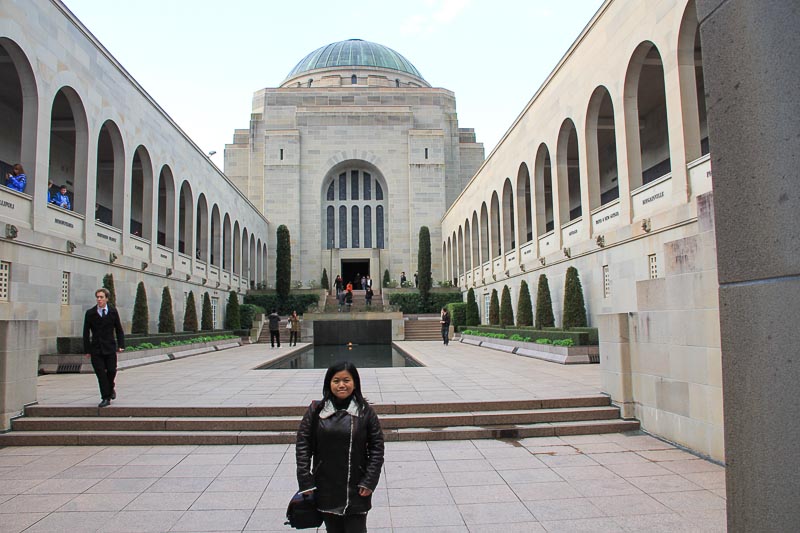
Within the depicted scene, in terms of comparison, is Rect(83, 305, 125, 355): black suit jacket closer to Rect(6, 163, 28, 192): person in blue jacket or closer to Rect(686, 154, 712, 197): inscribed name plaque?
Rect(6, 163, 28, 192): person in blue jacket

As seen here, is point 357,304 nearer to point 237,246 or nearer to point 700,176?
point 237,246

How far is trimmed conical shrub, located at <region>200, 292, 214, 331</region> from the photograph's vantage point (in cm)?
2741

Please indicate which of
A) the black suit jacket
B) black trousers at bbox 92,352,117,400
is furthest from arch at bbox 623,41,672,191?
black trousers at bbox 92,352,117,400

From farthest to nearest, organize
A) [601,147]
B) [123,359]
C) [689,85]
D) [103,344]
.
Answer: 1. [601,147]
2. [123,359]
3. [689,85]
4. [103,344]

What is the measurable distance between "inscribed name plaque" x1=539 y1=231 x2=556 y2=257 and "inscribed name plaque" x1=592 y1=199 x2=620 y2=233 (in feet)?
10.4

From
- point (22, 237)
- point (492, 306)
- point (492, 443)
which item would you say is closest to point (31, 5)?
point (22, 237)

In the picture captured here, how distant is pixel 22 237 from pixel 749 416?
15.6 meters

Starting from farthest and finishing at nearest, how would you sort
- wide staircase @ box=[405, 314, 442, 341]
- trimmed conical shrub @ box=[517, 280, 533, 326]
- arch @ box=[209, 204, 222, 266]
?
arch @ box=[209, 204, 222, 266] < wide staircase @ box=[405, 314, 442, 341] < trimmed conical shrub @ box=[517, 280, 533, 326]

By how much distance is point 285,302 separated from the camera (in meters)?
35.7

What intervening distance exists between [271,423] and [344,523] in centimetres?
484

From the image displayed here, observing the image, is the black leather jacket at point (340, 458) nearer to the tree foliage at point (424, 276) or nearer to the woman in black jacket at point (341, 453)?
the woman in black jacket at point (341, 453)

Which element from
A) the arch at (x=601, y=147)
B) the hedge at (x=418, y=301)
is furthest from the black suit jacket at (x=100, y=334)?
the hedge at (x=418, y=301)

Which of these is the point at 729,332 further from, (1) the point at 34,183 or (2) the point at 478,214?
(2) the point at 478,214

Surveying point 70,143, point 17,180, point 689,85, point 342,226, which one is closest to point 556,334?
point 689,85
